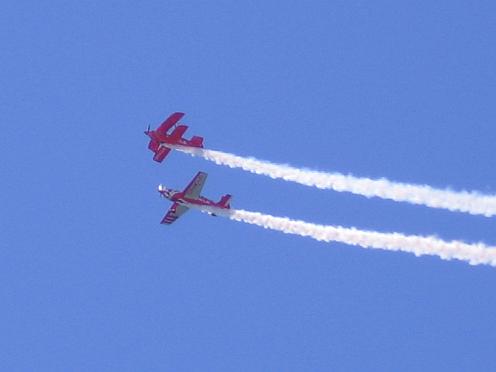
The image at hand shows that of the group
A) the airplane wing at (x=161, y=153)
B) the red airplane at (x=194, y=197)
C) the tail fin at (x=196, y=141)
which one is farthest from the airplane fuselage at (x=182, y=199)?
the tail fin at (x=196, y=141)

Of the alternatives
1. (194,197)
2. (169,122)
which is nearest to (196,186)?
(194,197)

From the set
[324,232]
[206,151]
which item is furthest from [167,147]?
[324,232]

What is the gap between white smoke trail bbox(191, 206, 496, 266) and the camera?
174 feet

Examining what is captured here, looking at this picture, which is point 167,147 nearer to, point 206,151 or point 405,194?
point 206,151

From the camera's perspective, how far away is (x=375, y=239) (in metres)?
60.0

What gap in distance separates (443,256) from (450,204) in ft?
12.4

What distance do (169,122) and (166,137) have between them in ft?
2.76

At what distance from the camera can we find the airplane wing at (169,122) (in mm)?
70625

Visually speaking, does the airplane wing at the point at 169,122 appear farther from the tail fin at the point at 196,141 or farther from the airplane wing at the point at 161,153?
the tail fin at the point at 196,141

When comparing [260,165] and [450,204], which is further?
[260,165]

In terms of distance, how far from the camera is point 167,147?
70.6 meters

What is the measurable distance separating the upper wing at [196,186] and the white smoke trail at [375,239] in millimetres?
1047

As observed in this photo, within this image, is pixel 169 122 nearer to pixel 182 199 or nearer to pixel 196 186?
pixel 196 186

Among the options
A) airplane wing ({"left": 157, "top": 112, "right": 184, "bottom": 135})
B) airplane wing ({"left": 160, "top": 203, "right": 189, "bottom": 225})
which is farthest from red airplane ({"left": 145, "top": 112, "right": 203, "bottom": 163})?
airplane wing ({"left": 160, "top": 203, "right": 189, "bottom": 225})
